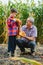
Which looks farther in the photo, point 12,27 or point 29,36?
point 29,36

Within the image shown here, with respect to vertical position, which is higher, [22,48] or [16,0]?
[16,0]

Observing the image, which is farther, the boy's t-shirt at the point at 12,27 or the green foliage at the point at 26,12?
the green foliage at the point at 26,12

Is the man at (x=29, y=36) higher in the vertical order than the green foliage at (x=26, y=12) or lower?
lower

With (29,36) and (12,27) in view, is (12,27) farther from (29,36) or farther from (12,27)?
(29,36)

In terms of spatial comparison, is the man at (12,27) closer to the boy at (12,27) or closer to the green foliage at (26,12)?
the boy at (12,27)

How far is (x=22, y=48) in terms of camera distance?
6902mm

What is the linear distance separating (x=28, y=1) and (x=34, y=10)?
1.36 feet

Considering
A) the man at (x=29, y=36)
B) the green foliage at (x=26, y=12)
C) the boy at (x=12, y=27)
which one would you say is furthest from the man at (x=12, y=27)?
the green foliage at (x=26, y=12)

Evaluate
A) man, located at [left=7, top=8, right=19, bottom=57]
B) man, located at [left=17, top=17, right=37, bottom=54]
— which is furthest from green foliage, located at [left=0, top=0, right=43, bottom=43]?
man, located at [left=7, top=8, right=19, bottom=57]

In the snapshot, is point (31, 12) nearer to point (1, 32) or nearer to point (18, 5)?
point (18, 5)

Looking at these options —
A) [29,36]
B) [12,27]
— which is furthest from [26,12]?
[12,27]


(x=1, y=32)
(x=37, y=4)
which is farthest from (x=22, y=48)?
(x=37, y=4)

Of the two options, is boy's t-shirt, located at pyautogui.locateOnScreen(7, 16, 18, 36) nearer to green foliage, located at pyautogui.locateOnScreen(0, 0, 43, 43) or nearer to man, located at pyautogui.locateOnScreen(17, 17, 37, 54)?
man, located at pyautogui.locateOnScreen(17, 17, 37, 54)

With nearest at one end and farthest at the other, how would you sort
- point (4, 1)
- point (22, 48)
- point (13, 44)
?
point (13, 44), point (22, 48), point (4, 1)
